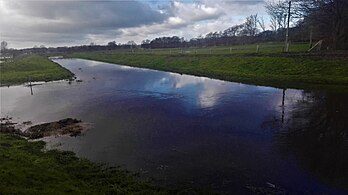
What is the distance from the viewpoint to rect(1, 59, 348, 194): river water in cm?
1268

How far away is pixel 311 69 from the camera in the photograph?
3997 centimetres

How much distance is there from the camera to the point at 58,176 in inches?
474

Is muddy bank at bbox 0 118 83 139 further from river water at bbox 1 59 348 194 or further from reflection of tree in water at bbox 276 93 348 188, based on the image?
reflection of tree in water at bbox 276 93 348 188

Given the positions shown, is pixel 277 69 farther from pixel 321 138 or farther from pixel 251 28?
pixel 251 28

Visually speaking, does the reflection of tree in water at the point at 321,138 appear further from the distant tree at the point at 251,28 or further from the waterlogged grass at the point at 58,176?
the distant tree at the point at 251,28

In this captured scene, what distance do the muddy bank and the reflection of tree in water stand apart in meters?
12.5

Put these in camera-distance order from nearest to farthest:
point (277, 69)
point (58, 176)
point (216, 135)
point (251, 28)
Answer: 1. point (58, 176)
2. point (216, 135)
3. point (277, 69)
4. point (251, 28)

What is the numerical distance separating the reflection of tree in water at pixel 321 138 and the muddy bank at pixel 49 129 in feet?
41.1

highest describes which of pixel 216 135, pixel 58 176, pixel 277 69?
Result: pixel 277 69

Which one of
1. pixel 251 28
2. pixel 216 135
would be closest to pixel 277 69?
A: pixel 216 135

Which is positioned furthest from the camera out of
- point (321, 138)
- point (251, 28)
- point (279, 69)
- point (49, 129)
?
point (251, 28)

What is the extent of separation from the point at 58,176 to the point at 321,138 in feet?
44.7

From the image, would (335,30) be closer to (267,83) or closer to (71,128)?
(267,83)

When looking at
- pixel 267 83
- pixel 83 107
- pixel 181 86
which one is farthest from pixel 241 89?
pixel 83 107
